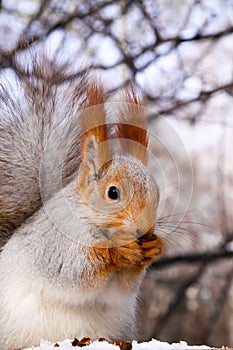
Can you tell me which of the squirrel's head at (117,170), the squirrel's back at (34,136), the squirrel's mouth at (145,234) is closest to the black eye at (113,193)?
the squirrel's head at (117,170)

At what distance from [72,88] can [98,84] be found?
273mm

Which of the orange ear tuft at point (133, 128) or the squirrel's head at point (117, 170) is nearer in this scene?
the squirrel's head at point (117, 170)

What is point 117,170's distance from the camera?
5.16 feet

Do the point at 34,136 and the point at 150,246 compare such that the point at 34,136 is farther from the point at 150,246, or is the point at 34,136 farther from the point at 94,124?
the point at 150,246

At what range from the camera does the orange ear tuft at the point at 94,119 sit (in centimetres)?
159

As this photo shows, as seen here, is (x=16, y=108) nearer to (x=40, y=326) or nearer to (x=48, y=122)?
(x=48, y=122)

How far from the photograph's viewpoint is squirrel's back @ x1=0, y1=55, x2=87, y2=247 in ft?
5.86

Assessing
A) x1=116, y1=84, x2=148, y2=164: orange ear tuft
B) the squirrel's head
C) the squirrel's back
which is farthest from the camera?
the squirrel's back

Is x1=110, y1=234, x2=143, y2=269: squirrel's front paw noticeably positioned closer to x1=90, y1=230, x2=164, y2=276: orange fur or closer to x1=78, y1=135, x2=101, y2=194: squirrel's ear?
x1=90, y1=230, x2=164, y2=276: orange fur

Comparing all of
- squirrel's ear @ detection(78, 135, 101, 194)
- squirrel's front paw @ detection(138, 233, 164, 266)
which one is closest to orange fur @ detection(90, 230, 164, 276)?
squirrel's front paw @ detection(138, 233, 164, 266)

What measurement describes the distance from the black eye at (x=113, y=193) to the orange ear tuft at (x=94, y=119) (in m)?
0.12

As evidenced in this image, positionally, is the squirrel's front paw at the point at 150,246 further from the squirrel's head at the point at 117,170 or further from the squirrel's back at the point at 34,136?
the squirrel's back at the point at 34,136

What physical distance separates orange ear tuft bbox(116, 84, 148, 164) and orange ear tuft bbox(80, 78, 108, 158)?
61mm

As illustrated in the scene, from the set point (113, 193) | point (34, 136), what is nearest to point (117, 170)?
point (113, 193)
